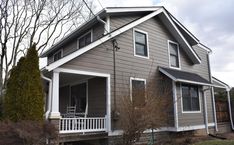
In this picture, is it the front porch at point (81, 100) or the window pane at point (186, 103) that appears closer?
the front porch at point (81, 100)

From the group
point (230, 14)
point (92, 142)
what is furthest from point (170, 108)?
point (230, 14)

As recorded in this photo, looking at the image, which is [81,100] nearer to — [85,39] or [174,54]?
[85,39]

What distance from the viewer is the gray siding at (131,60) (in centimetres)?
913

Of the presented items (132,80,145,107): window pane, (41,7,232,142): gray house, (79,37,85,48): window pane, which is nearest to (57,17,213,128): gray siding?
(41,7,232,142): gray house

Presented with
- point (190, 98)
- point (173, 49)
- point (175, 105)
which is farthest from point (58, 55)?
point (190, 98)

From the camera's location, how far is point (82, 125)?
8539 millimetres

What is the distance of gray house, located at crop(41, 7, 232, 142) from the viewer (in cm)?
850

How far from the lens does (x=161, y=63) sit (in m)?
12.1

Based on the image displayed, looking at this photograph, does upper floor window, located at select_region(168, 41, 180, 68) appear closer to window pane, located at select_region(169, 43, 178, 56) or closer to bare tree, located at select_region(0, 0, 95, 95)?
window pane, located at select_region(169, 43, 178, 56)

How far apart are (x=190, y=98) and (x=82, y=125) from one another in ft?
22.7

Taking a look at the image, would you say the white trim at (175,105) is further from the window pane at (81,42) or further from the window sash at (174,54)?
the window pane at (81,42)

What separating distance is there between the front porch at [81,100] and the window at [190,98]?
15.8 feet

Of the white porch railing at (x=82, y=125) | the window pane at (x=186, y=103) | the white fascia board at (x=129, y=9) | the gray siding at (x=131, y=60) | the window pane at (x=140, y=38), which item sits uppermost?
the white fascia board at (x=129, y=9)

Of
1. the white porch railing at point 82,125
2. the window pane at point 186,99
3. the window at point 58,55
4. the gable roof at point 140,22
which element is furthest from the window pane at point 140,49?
the window at point 58,55
